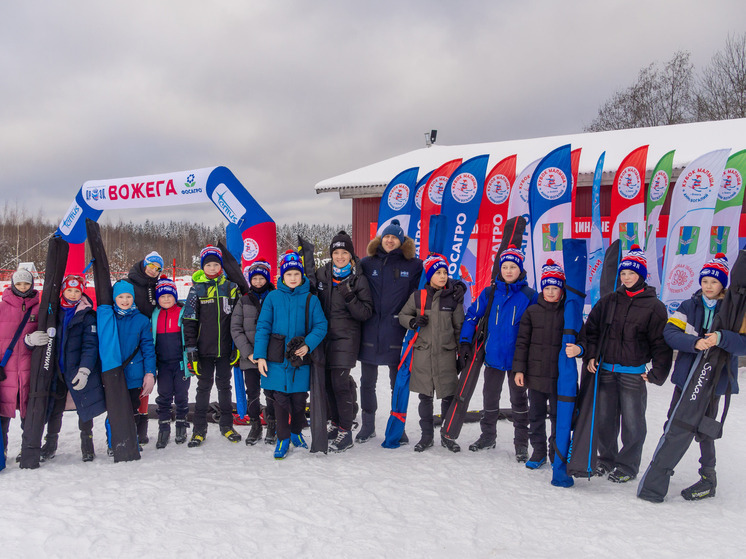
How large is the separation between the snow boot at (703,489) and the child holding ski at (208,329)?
3.51 meters

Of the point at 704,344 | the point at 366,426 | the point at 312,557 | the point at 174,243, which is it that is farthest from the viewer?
the point at 174,243

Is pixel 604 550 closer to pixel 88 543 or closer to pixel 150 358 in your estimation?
pixel 88 543

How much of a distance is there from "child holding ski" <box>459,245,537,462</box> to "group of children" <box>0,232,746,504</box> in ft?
0.04

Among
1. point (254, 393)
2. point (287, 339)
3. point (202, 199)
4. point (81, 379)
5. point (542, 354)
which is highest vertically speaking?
point (202, 199)

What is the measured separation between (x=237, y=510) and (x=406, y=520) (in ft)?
3.37

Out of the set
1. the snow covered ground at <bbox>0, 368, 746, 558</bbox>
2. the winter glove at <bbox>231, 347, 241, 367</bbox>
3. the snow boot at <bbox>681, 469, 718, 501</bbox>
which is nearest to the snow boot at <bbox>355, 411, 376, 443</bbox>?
the snow covered ground at <bbox>0, 368, 746, 558</bbox>

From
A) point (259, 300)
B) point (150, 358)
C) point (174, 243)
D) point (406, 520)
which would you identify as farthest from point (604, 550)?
point (174, 243)

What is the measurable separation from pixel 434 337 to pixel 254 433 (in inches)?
72.6

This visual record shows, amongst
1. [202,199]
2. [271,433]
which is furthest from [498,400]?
[202,199]

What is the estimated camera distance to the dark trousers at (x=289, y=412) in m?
3.92

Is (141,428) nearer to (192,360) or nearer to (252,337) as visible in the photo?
(192,360)

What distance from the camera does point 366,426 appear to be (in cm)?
443

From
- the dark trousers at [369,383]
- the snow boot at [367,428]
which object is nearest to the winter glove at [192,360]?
the dark trousers at [369,383]

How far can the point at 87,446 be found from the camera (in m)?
3.85
